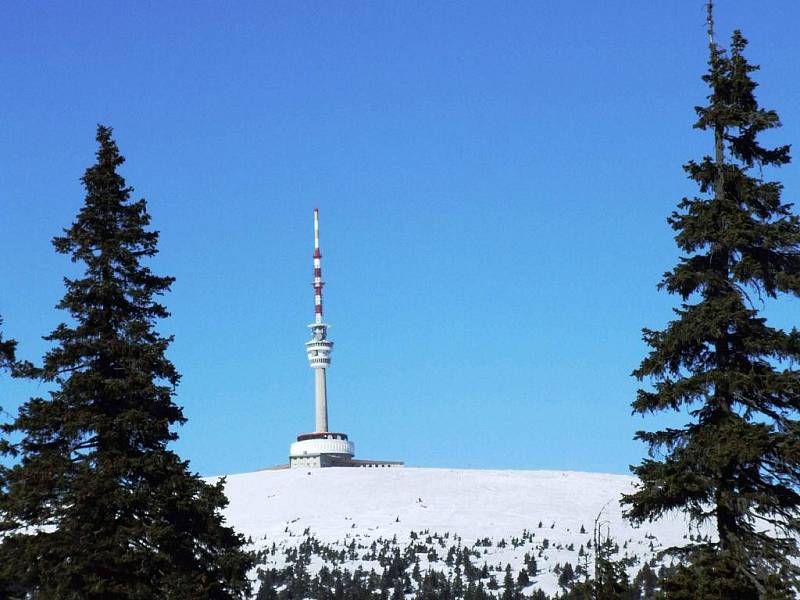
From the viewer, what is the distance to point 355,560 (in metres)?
86.4

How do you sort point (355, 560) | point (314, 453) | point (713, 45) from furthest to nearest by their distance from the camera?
point (314, 453), point (355, 560), point (713, 45)

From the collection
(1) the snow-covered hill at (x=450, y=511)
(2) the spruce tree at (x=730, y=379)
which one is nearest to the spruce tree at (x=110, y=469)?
(2) the spruce tree at (x=730, y=379)

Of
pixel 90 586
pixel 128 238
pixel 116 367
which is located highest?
pixel 128 238

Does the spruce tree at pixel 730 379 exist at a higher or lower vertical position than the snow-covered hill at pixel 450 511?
lower

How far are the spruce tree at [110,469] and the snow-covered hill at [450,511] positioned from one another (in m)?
53.6

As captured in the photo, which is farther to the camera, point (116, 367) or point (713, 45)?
point (116, 367)

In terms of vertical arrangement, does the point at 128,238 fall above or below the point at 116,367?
above

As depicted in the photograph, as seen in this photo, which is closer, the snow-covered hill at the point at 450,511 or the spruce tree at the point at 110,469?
Answer: the spruce tree at the point at 110,469

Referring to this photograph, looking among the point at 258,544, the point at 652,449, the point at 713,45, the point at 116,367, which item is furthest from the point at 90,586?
the point at 258,544

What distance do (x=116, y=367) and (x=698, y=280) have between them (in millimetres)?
12405

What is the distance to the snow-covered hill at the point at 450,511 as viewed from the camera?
89.6 meters

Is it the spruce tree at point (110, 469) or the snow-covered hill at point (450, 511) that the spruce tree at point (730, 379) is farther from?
the snow-covered hill at point (450, 511)

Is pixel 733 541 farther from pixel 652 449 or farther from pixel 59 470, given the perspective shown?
pixel 59 470

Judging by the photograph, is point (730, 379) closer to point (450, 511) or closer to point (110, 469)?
point (110, 469)
